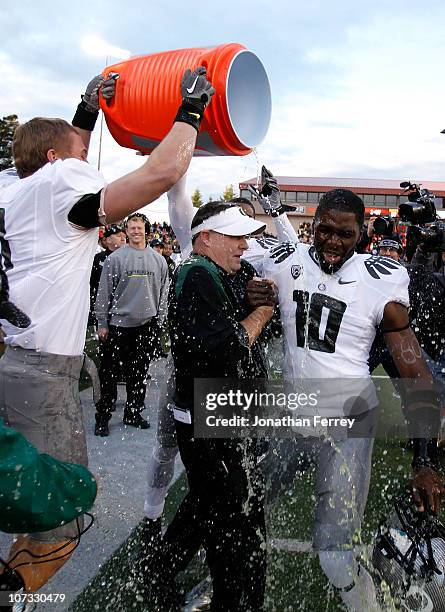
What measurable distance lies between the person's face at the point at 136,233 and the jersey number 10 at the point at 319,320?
3.07 m

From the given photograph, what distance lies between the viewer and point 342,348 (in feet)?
8.43

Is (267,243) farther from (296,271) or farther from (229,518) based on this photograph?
(229,518)

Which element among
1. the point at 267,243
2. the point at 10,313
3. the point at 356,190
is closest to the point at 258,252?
the point at 267,243

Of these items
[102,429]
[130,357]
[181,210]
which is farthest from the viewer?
[130,357]

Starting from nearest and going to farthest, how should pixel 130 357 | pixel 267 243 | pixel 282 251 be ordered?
pixel 282 251 < pixel 267 243 < pixel 130 357

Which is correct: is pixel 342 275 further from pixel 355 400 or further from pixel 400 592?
pixel 400 592

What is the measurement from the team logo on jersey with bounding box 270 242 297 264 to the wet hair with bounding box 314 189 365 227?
26 cm

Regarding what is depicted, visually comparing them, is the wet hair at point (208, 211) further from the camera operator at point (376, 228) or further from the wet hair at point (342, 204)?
the camera operator at point (376, 228)

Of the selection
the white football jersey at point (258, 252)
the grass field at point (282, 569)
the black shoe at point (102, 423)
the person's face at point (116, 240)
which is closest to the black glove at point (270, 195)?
the white football jersey at point (258, 252)

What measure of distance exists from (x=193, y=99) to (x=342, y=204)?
0.83 metres

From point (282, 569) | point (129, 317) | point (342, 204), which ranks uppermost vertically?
point (342, 204)

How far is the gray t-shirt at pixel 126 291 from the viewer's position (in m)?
5.31

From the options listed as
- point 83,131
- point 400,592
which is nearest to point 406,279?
point 400,592

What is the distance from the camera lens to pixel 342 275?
262 centimetres
